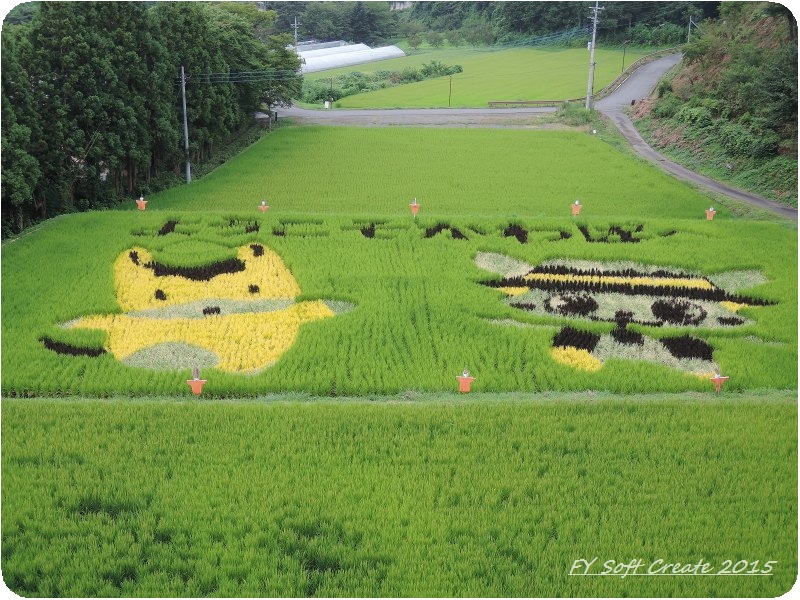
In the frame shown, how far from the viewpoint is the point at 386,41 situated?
56750 millimetres

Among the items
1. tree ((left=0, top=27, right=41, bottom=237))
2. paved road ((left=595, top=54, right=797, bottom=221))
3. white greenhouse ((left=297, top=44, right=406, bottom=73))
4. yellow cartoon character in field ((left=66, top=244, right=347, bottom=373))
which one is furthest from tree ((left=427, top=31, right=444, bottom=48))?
yellow cartoon character in field ((left=66, top=244, right=347, bottom=373))

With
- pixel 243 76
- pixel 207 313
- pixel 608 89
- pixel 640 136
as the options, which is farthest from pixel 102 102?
pixel 608 89

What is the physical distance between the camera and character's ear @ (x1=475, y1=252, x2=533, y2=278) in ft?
55.7

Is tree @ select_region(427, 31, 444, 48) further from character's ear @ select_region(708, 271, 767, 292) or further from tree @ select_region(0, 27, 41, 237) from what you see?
character's ear @ select_region(708, 271, 767, 292)

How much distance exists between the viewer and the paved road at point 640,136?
966 inches

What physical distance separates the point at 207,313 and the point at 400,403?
554 centimetres

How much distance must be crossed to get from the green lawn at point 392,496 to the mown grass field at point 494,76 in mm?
35120

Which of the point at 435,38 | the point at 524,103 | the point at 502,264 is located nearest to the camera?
the point at 502,264

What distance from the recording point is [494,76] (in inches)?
1983

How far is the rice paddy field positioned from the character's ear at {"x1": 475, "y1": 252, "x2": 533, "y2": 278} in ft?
0.33

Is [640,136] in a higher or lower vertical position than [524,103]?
lower

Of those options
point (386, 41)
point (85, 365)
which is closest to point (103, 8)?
point (85, 365)

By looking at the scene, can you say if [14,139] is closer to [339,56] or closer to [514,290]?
[514,290]

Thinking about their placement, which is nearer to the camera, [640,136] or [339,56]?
[640,136]
